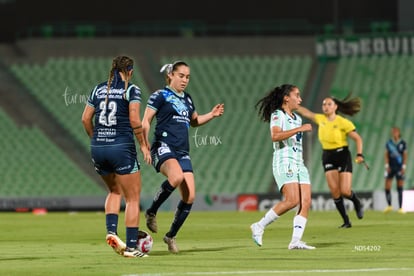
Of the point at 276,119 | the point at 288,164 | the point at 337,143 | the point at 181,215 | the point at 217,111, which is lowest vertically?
the point at 181,215

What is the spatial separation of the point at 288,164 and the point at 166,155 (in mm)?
1755

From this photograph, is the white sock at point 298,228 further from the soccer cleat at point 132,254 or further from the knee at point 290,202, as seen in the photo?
the soccer cleat at point 132,254

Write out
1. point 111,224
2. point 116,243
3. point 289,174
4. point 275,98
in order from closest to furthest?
point 116,243 < point 111,224 < point 289,174 < point 275,98

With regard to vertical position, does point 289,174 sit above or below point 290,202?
above

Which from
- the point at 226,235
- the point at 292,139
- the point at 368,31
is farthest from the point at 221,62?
the point at 292,139

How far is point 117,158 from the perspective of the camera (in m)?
13.9

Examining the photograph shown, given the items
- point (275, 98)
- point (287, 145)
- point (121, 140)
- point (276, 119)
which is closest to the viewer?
point (121, 140)

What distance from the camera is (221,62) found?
1730 inches

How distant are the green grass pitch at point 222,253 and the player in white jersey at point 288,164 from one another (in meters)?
0.40

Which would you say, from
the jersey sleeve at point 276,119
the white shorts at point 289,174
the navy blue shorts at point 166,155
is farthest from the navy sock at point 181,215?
the jersey sleeve at point 276,119

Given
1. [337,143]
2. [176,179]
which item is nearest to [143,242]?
[176,179]

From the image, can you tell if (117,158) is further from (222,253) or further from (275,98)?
(275,98)

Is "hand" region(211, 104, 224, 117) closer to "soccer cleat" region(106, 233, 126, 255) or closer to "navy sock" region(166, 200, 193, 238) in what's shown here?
"navy sock" region(166, 200, 193, 238)

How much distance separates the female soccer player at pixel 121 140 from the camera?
13898 mm
